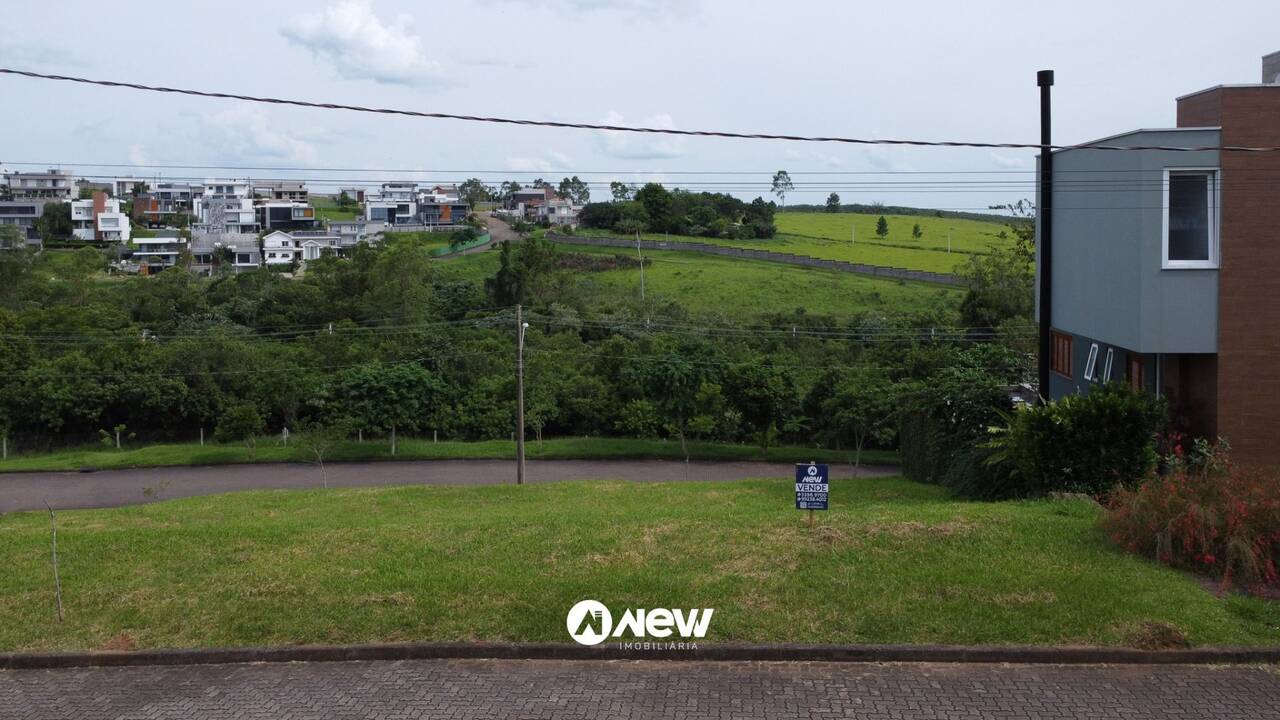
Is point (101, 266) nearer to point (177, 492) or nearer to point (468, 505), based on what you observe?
point (177, 492)

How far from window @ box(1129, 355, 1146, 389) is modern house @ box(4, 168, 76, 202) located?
Result: 455ft

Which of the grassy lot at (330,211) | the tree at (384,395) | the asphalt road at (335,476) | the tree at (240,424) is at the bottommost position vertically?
the asphalt road at (335,476)

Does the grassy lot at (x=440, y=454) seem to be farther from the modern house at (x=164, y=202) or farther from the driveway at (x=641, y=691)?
the modern house at (x=164, y=202)

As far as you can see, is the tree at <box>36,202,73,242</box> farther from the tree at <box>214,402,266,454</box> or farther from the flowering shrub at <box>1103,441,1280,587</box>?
the flowering shrub at <box>1103,441,1280,587</box>

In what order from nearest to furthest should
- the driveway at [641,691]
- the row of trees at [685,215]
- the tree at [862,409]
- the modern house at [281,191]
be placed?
the driveway at [641,691], the tree at [862,409], the row of trees at [685,215], the modern house at [281,191]

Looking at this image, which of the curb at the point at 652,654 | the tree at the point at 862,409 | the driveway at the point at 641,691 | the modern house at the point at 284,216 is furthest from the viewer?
the modern house at the point at 284,216

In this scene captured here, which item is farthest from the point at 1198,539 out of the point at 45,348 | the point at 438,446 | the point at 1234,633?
the point at 45,348

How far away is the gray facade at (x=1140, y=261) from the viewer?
14508 millimetres

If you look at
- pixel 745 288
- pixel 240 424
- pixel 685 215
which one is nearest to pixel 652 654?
pixel 240 424

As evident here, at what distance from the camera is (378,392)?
37.3 m

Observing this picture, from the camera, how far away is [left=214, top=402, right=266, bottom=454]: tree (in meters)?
39.6

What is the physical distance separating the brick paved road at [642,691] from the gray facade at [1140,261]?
705 cm

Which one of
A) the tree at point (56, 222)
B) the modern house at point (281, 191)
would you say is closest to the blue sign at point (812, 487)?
the tree at point (56, 222)

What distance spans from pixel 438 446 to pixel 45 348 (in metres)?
18.8
